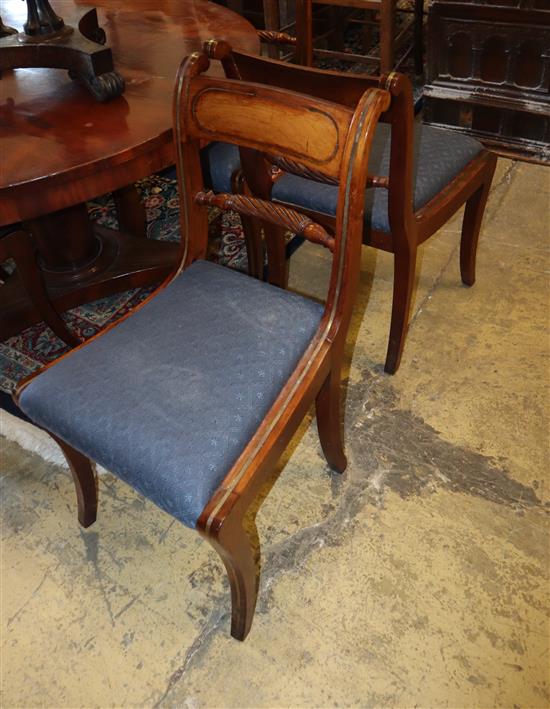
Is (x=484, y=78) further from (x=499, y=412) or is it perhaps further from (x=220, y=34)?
(x=499, y=412)

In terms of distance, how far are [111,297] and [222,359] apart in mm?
1220

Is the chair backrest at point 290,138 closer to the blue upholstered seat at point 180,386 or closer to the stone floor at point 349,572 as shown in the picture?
the blue upholstered seat at point 180,386

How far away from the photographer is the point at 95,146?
131cm

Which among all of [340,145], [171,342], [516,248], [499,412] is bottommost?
[499,412]

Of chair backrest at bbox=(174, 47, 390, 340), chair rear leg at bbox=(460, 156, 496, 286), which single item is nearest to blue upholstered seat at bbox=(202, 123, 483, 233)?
chair rear leg at bbox=(460, 156, 496, 286)

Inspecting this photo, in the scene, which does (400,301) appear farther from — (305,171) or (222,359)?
(222,359)

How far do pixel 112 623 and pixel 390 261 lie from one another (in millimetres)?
1539

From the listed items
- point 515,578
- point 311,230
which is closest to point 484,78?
point 311,230

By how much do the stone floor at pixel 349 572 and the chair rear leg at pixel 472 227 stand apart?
0.97 ft

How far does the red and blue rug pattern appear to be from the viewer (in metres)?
2.05

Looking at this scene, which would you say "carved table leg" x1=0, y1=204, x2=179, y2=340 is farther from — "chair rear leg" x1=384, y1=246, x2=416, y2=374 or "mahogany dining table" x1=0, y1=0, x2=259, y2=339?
"chair rear leg" x1=384, y1=246, x2=416, y2=374

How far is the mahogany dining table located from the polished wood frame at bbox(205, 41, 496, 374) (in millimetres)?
263

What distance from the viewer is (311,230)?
3.93 feet

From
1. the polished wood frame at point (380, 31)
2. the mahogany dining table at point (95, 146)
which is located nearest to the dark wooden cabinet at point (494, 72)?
the polished wood frame at point (380, 31)
